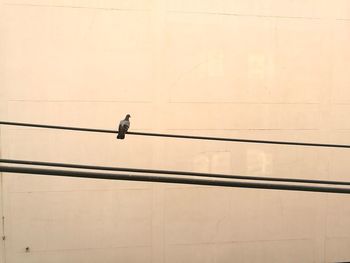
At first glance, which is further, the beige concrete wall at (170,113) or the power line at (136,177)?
the beige concrete wall at (170,113)

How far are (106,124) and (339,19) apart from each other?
247 centimetres

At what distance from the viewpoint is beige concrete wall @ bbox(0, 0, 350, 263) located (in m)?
3.17

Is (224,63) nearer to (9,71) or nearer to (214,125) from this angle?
(214,125)

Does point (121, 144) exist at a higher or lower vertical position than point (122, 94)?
lower

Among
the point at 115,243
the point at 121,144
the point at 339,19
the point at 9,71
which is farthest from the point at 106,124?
the point at 339,19

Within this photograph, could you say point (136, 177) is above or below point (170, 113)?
below

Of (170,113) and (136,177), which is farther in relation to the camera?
(170,113)

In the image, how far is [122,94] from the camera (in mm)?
3271

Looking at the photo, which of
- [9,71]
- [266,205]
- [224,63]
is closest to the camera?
[9,71]

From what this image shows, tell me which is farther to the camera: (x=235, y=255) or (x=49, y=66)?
(x=235, y=255)

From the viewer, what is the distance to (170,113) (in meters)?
3.34

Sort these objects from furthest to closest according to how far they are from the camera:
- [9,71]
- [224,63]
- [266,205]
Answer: [266,205] < [224,63] < [9,71]

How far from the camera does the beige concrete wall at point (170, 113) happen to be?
10.4 ft

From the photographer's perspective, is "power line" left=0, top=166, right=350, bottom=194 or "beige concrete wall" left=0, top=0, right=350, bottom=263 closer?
"power line" left=0, top=166, right=350, bottom=194
